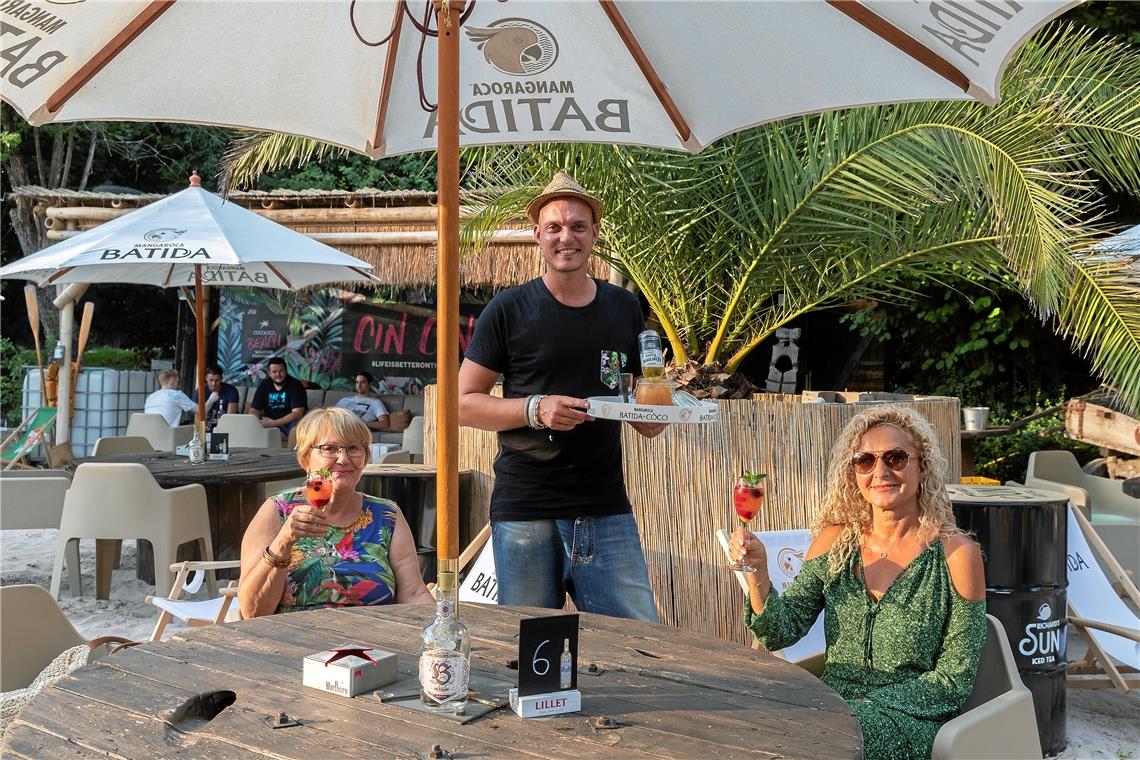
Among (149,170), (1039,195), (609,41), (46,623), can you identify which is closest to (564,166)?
(1039,195)

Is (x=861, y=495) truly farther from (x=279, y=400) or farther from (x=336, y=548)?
(x=279, y=400)

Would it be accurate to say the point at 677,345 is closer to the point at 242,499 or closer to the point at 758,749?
the point at 242,499

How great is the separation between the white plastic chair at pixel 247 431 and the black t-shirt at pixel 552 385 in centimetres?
687

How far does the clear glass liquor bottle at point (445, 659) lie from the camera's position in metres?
2.19

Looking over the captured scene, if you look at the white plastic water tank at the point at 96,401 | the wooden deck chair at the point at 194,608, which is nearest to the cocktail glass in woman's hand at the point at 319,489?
the wooden deck chair at the point at 194,608

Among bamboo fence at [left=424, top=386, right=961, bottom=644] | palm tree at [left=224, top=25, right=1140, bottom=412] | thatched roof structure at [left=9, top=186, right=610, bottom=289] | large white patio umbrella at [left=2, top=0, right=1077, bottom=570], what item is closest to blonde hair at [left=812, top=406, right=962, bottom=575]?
large white patio umbrella at [left=2, top=0, right=1077, bottom=570]

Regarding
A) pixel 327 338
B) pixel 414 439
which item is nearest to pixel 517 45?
pixel 414 439

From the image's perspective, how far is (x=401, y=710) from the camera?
2.19 meters

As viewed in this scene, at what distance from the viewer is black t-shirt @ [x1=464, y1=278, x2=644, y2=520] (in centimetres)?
356

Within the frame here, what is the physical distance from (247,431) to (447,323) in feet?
27.0

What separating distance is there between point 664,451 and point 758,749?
10.7 ft

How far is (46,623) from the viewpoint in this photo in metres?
3.04

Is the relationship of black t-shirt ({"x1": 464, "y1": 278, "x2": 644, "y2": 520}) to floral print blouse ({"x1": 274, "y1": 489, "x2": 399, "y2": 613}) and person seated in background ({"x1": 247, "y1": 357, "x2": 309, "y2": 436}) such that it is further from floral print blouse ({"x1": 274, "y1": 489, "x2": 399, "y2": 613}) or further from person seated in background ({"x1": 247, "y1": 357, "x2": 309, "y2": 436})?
person seated in background ({"x1": 247, "y1": 357, "x2": 309, "y2": 436})

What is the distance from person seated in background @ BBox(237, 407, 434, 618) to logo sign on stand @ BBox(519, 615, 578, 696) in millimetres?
1170
